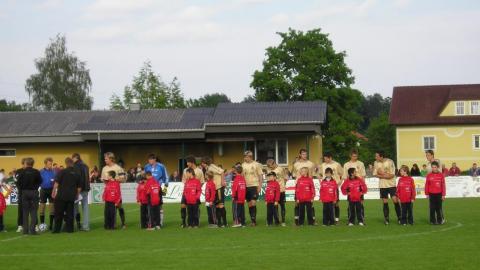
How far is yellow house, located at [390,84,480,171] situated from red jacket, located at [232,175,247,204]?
51.7 m

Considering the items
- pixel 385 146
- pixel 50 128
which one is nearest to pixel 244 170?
pixel 50 128

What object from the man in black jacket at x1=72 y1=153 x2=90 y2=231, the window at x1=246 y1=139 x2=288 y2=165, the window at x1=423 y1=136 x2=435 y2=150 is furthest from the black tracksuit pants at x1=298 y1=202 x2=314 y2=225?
the window at x1=423 y1=136 x2=435 y2=150

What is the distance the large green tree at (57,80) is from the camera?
281 feet

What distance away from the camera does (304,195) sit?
21.7 metres

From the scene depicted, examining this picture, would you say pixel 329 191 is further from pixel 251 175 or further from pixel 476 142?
pixel 476 142

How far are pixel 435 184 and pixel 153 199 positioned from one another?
7.13m

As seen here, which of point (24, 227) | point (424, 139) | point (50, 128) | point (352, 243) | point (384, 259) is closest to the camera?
point (384, 259)

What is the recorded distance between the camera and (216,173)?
2248cm

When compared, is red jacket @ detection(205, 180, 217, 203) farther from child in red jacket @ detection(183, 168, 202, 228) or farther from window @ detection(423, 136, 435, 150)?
window @ detection(423, 136, 435, 150)

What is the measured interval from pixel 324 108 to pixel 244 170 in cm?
2739

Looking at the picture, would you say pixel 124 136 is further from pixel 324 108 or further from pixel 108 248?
pixel 108 248

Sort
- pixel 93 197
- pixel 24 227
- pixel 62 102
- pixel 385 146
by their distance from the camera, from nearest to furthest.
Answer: pixel 24 227, pixel 93 197, pixel 62 102, pixel 385 146

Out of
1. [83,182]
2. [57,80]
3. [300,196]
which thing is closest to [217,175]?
[300,196]

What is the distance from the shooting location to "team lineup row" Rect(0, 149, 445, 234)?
21.2 meters
